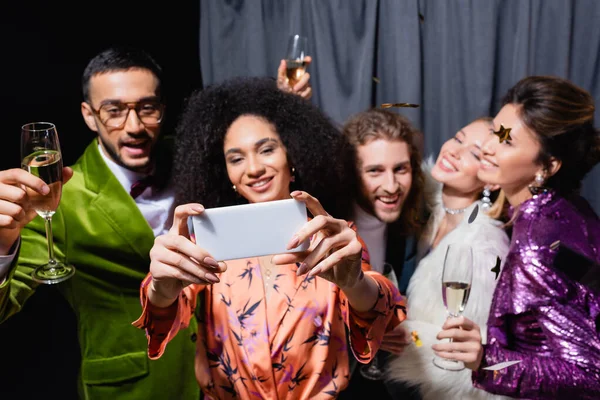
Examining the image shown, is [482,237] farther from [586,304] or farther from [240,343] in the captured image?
[240,343]

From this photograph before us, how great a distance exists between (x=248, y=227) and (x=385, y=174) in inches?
44.0

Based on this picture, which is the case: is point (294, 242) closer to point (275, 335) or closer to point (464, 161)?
point (275, 335)

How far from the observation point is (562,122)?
6.59ft

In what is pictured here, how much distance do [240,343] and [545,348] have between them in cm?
95

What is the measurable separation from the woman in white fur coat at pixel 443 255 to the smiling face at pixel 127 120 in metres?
1.16

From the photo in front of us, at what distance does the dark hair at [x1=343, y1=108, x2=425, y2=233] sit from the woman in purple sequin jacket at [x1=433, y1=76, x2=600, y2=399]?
0.39m

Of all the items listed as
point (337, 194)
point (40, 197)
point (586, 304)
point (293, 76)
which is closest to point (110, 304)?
point (40, 197)

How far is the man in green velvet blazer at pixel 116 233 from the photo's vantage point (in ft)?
7.08

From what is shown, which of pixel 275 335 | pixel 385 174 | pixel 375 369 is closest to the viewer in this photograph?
pixel 275 335

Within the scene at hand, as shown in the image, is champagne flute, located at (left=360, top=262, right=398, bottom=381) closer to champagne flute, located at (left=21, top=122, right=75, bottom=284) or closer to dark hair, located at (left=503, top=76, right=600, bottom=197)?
dark hair, located at (left=503, top=76, right=600, bottom=197)

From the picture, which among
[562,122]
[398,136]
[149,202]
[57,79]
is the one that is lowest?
[149,202]

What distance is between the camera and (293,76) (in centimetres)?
246

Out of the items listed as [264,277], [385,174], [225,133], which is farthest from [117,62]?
[385,174]

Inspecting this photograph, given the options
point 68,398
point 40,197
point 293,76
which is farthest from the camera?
point 68,398
